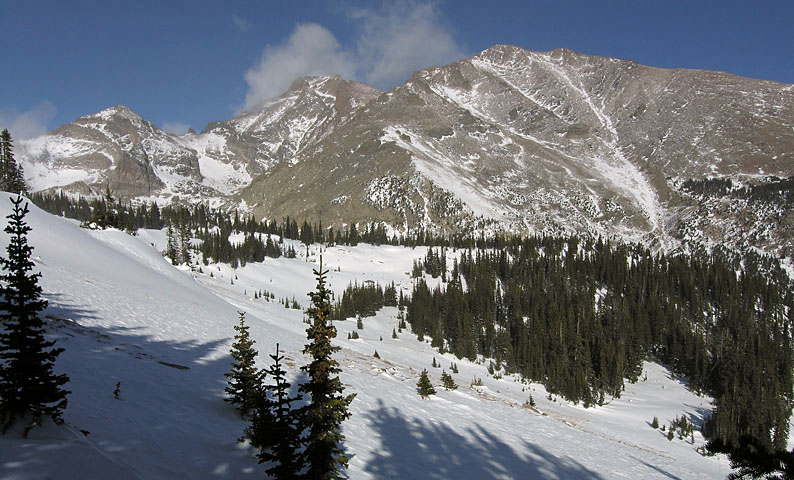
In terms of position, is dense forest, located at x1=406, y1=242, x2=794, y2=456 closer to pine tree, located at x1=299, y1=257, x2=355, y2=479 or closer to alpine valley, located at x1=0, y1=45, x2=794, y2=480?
alpine valley, located at x1=0, y1=45, x2=794, y2=480

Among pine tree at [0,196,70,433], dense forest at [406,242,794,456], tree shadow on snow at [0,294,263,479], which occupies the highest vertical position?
pine tree at [0,196,70,433]

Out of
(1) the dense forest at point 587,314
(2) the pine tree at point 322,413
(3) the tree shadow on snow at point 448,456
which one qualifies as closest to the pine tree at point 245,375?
(2) the pine tree at point 322,413

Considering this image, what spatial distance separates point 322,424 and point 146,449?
3.91 meters

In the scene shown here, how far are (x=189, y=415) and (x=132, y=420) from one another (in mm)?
1861

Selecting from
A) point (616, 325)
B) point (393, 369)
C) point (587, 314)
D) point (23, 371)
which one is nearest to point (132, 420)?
point (23, 371)

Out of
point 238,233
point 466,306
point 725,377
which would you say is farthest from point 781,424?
point 238,233

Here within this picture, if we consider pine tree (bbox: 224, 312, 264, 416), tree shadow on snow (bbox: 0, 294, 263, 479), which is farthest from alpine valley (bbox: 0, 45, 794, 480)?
pine tree (bbox: 224, 312, 264, 416)

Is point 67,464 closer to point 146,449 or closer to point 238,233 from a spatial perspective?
point 146,449

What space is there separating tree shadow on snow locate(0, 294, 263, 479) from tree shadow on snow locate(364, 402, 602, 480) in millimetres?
5123

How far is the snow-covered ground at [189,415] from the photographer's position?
28.2 ft

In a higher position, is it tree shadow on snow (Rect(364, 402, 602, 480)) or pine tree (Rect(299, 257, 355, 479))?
pine tree (Rect(299, 257, 355, 479))

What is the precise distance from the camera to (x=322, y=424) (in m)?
9.01

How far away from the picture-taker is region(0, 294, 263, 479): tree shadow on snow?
679cm

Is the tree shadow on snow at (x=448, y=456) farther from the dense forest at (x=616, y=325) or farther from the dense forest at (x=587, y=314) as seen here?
the dense forest at (x=616, y=325)
